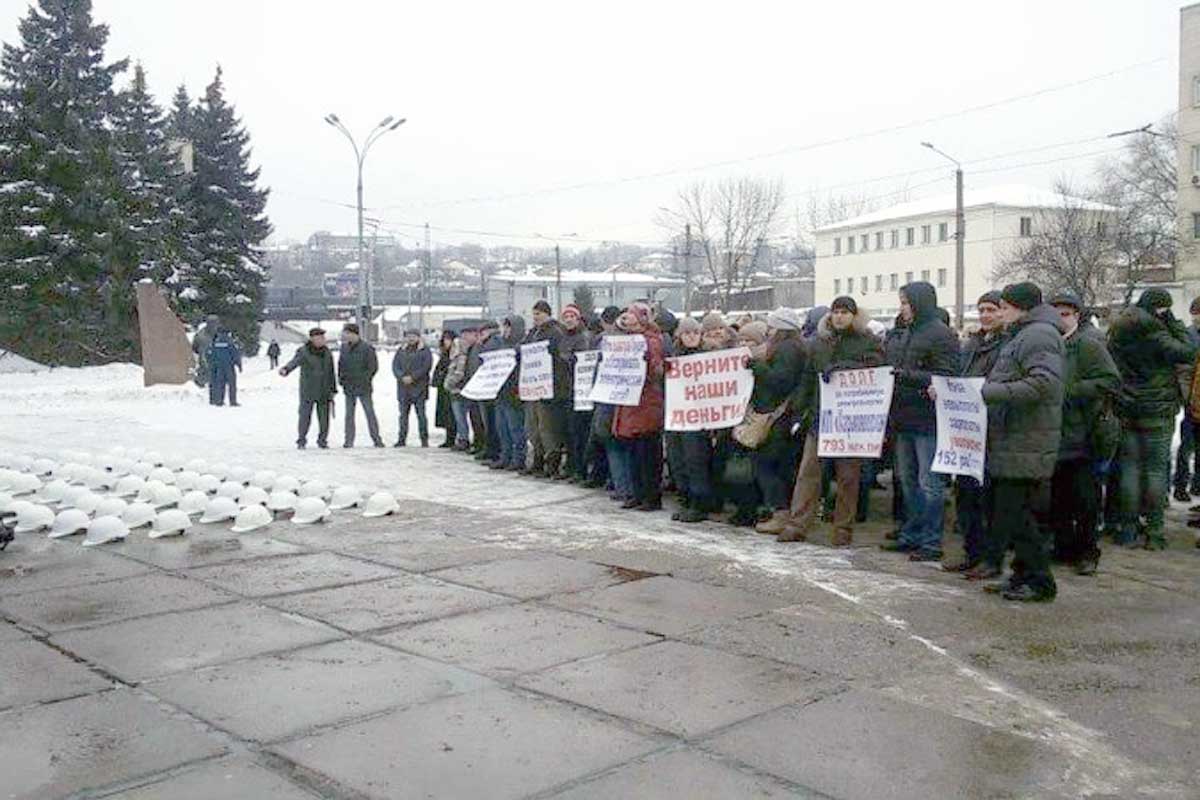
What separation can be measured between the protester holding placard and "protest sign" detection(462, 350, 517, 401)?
16.4 ft

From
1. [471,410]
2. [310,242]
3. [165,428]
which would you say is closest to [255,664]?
[471,410]

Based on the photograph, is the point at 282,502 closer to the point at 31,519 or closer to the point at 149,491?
the point at 149,491

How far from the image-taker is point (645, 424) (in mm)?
10781

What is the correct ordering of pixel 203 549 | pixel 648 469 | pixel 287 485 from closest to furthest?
pixel 203 549
pixel 648 469
pixel 287 485

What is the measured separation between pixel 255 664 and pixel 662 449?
5.92 m

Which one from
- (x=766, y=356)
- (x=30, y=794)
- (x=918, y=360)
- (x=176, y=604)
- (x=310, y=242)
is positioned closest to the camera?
(x=30, y=794)

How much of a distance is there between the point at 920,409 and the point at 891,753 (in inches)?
169

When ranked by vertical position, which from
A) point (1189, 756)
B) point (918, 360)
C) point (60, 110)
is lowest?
point (1189, 756)

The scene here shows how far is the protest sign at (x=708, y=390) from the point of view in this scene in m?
10.0

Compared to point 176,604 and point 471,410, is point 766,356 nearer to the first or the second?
point 176,604

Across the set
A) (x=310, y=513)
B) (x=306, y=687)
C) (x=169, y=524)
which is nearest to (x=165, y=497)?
(x=169, y=524)

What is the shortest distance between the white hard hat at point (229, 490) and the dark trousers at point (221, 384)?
14568 millimetres

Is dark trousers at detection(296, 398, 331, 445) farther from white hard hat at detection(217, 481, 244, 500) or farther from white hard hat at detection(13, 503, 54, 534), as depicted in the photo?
white hard hat at detection(13, 503, 54, 534)

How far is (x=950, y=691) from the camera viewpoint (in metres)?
5.52
